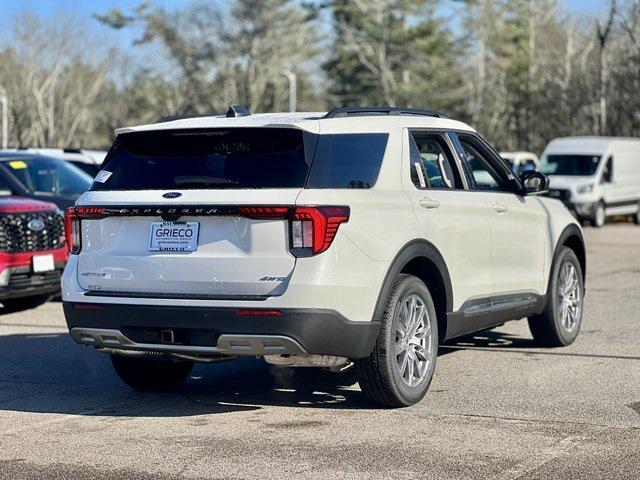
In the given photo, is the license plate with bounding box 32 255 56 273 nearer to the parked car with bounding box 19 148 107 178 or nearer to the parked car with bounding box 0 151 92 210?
the parked car with bounding box 0 151 92 210

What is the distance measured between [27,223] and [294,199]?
6.12 m

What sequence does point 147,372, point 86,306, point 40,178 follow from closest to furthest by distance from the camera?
point 86,306 < point 147,372 < point 40,178

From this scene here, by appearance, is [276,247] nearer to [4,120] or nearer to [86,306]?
[86,306]

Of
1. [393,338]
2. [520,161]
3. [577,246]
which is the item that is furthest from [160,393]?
[520,161]

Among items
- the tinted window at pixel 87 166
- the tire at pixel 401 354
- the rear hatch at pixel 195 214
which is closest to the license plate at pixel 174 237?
the rear hatch at pixel 195 214

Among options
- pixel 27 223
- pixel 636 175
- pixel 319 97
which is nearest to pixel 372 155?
pixel 27 223

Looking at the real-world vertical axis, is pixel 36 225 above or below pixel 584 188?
above

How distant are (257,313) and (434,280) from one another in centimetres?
151

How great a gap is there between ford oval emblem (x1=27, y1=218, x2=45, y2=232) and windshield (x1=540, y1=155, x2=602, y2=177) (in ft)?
65.7

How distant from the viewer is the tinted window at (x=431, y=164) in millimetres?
7527

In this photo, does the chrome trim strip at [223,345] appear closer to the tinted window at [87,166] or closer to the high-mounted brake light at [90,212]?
the high-mounted brake light at [90,212]

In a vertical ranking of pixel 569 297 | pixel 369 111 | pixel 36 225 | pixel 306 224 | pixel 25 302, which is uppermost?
pixel 369 111

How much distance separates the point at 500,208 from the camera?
8477 millimetres

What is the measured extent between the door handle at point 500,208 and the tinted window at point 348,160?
1466mm
